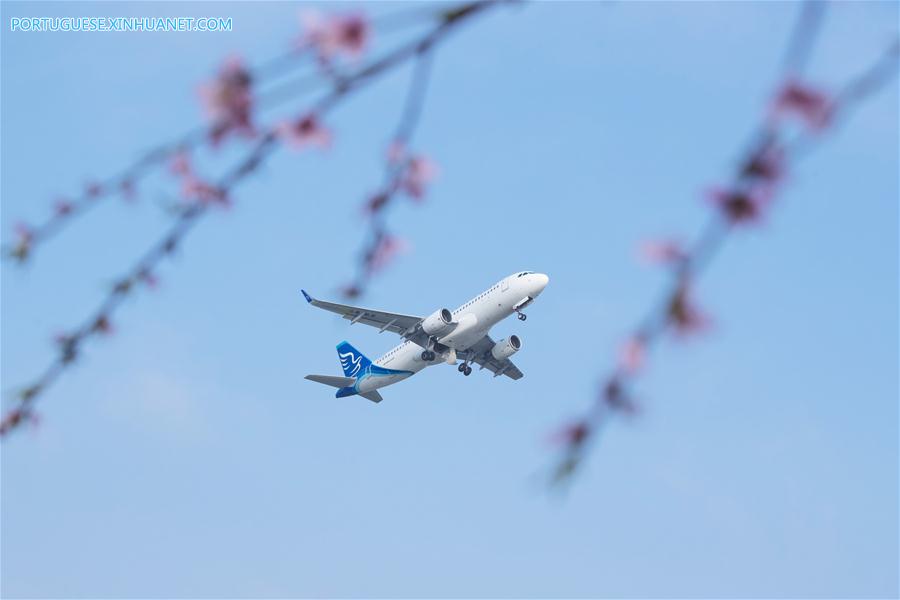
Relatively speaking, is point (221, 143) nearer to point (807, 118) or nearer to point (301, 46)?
point (301, 46)

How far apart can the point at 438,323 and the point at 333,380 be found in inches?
573

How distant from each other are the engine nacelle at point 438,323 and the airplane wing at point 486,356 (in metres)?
4.39

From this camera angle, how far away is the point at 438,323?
5100cm

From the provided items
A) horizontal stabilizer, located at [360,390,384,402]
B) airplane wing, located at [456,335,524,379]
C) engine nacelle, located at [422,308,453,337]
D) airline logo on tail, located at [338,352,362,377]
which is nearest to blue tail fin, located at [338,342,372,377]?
airline logo on tail, located at [338,352,362,377]

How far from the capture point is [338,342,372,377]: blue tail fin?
6163 cm

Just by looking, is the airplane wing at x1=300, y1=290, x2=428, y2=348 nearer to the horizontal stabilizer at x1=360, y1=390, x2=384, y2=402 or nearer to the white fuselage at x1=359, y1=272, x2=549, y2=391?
the white fuselage at x1=359, y1=272, x2=549, y2=391

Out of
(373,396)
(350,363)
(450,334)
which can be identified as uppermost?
(350,363)

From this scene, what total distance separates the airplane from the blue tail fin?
76 mm

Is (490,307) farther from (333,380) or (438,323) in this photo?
(333,380)

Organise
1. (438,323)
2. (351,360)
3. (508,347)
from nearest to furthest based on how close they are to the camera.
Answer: (438,323)
(508,347)
(351,360)

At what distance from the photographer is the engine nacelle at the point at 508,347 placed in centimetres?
5600

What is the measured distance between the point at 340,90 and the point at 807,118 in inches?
45.0

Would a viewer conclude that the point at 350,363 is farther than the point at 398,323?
Yes

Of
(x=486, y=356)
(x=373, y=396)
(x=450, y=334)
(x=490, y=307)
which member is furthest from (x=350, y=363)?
(x=490, y=307)
